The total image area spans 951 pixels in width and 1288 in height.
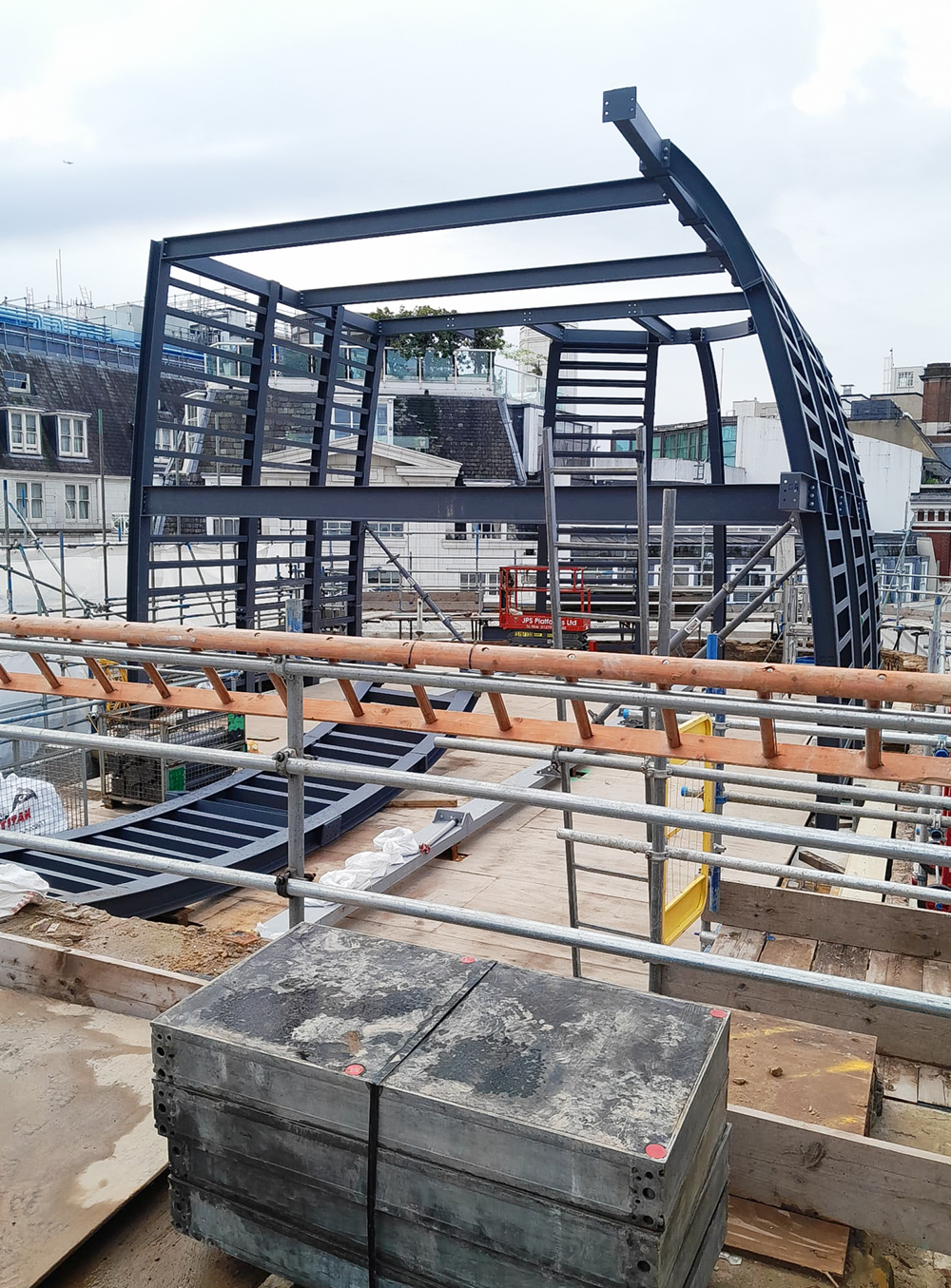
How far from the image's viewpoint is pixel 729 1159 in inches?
100

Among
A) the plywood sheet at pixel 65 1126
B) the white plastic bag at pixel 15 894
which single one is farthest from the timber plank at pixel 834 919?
the white plastic bag at pixel 15 894

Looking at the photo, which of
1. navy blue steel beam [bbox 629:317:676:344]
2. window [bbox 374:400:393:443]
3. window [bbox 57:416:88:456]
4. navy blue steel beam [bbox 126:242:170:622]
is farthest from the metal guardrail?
window [bbox 57:416:88:456]

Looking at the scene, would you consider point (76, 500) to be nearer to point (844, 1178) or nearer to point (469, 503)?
point (469, 503)

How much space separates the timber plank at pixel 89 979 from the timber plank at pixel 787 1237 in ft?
5.86

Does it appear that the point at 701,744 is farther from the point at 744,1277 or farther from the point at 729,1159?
the point at 744,1277

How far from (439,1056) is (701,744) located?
1674 millimetres

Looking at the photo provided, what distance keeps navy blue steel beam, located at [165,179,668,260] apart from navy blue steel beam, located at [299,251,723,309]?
6.80 ft

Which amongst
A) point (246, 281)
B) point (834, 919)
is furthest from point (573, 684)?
point (246, 281)

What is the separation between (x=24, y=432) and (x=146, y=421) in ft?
65.4

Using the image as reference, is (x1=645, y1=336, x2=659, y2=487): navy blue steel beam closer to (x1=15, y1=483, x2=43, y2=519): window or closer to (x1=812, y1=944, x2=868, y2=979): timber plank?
(x1=812, y1=944, x2=868, y2=979): timber plank

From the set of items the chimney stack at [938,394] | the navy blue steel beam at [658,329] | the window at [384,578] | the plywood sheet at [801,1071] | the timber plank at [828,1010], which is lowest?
the timber plank at [828,1010]

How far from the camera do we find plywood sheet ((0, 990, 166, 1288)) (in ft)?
7.77

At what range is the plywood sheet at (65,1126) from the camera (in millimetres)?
2369

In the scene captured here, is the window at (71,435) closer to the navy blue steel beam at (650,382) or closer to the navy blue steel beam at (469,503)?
the navy blue steel beam at (469,503)
